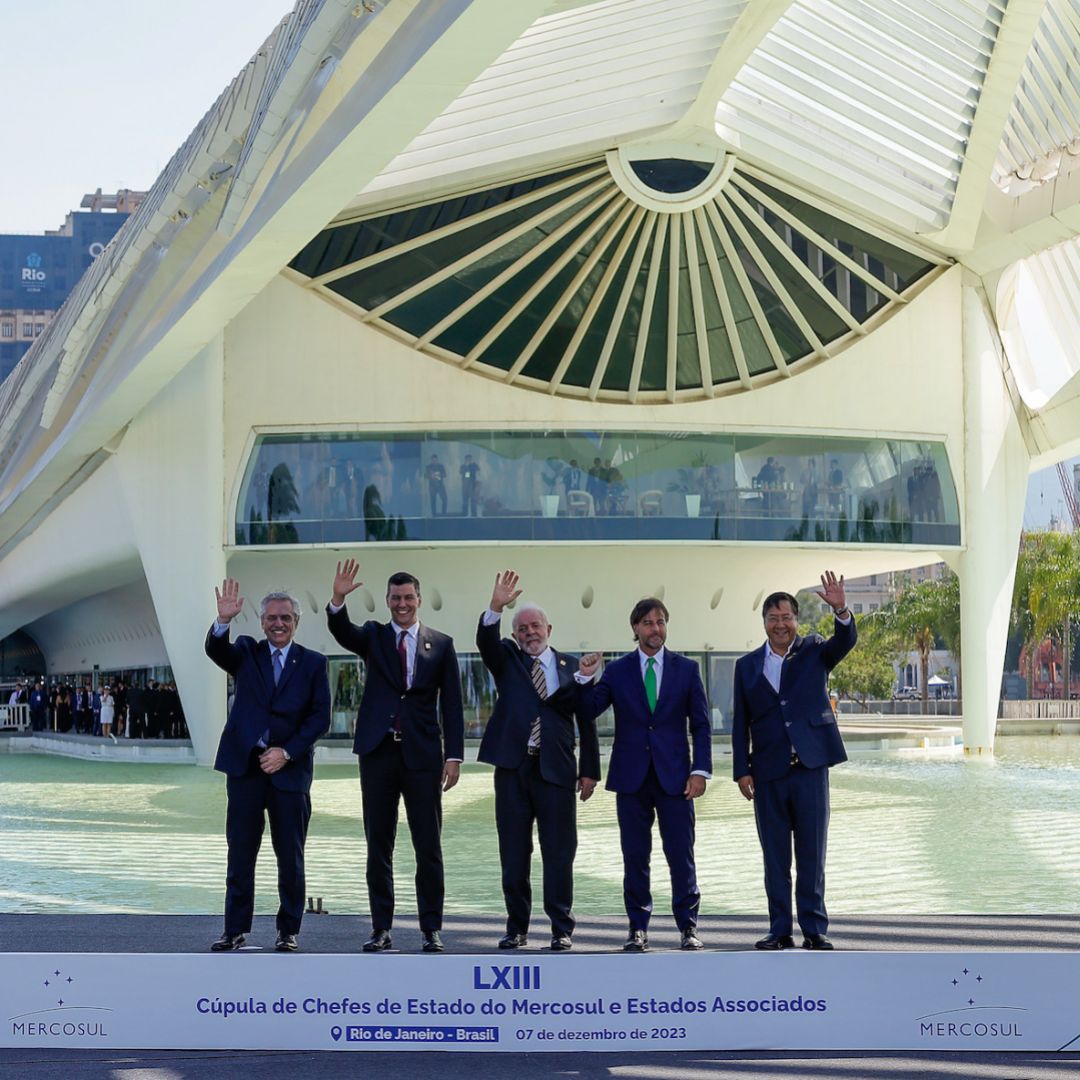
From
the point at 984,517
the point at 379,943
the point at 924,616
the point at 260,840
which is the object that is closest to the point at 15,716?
the point at 984,517

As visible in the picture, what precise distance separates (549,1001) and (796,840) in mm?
2206

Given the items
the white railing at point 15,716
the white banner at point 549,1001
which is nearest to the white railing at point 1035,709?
the white railing at point 15,716

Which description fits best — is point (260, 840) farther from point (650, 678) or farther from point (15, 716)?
point (15, 716)

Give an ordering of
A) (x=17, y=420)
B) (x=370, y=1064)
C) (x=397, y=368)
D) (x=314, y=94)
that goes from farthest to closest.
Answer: (x=17, y=420) → (x=397, y=368) → (x=314, y=94) → (x=370, y=1064)

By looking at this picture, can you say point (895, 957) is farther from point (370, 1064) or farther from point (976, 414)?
point (976, 414)

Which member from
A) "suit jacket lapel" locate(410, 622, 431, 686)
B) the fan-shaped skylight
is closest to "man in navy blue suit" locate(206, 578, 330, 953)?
"suit jacket lapel" locate(410, 622, 431, 686)

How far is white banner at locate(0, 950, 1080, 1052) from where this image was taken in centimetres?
597

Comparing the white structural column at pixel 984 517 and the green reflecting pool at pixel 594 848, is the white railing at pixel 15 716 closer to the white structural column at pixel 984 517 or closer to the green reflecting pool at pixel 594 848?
the green reflecting pool at pixel 594 848

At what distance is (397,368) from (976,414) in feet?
36.2

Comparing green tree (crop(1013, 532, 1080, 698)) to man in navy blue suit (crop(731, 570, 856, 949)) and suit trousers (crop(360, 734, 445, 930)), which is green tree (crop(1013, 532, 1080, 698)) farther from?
suit trousers (crop(360, 734, 445, 930))

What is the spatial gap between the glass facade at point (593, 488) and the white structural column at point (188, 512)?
29.1 inches

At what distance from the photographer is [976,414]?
98.3 feet

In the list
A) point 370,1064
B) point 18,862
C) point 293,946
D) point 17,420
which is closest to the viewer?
point 370,1064

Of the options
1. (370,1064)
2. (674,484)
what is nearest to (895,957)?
(370,1064)
